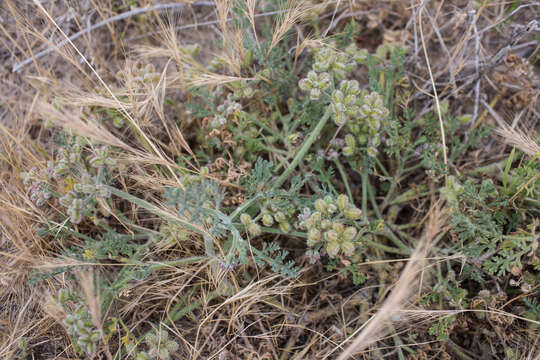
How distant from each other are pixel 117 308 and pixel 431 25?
2.46 meters

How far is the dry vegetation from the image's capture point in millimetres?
1854

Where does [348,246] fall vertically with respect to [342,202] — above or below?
below

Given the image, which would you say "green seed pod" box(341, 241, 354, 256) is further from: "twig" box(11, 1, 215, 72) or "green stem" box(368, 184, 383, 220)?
"twig" box(11, 1, 215, 72)

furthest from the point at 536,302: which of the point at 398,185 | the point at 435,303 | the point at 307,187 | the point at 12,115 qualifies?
the point at 12,115

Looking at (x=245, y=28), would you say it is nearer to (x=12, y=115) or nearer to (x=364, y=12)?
(x=364, y=12)

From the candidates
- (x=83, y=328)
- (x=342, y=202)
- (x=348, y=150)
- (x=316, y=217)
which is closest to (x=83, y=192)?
(x=83, y=328)

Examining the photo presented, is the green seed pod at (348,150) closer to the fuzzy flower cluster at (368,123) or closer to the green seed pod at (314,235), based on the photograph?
the fuzzy flower cluster at (368,123)

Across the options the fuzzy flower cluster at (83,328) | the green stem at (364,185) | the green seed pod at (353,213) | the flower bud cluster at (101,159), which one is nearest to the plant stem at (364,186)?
the green stem at (364,185)

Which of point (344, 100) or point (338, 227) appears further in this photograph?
point (344, 100)

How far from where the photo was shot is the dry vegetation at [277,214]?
1854mm

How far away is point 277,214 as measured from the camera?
1880mm

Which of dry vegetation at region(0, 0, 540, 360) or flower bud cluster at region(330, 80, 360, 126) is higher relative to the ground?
flower bud cluster at region(330, 80, 360, 126)

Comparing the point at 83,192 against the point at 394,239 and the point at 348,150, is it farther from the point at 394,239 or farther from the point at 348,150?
the point at 394,239

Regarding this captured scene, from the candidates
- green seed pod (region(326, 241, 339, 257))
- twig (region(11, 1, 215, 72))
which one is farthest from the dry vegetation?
twig (region(11, 1, 215, 72))
